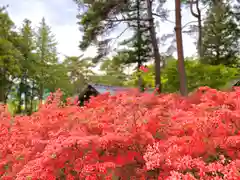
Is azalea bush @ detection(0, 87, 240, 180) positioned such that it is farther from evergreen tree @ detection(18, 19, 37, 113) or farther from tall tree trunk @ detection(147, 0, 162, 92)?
evergreen tree @ detection(18, 19, 37, 113)

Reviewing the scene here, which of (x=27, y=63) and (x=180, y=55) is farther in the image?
(x=27, y=63)

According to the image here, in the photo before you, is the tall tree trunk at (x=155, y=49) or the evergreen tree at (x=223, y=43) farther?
the evergreen tree at (x=223, y=43)

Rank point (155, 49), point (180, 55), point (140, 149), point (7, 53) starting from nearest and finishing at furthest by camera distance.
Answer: point (140, 149), point (180, 55), point (155, 49), point (7, 53)

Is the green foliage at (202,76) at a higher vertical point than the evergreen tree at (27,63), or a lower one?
lower

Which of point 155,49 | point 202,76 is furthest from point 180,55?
point 155,49

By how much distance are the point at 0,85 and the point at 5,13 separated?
7.55 metres

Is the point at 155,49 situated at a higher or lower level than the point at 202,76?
higher

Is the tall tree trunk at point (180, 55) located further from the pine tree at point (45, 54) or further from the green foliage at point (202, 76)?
the pine tree at point (45, 54)

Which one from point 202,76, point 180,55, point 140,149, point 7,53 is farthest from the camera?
point 7,53

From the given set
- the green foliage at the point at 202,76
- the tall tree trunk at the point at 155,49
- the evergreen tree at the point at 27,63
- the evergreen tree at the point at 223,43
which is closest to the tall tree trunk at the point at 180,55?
the green foliage at the point at 202,76

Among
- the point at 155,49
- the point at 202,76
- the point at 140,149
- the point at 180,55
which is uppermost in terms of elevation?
the point at 155,49

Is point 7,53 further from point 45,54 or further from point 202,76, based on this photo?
point 202,76

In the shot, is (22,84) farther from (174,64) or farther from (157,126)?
(157,126)

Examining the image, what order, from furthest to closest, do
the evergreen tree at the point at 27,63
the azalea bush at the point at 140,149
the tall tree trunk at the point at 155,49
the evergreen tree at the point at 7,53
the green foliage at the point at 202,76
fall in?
1. the evergreen tree at the point at 27,63
2. the evergreen tree at the point at 7,53
3. the tall tree trunk at the point at 155,49
4. the green foliage at the point at 202,76
5. the azalea bush at the point at 140,149
